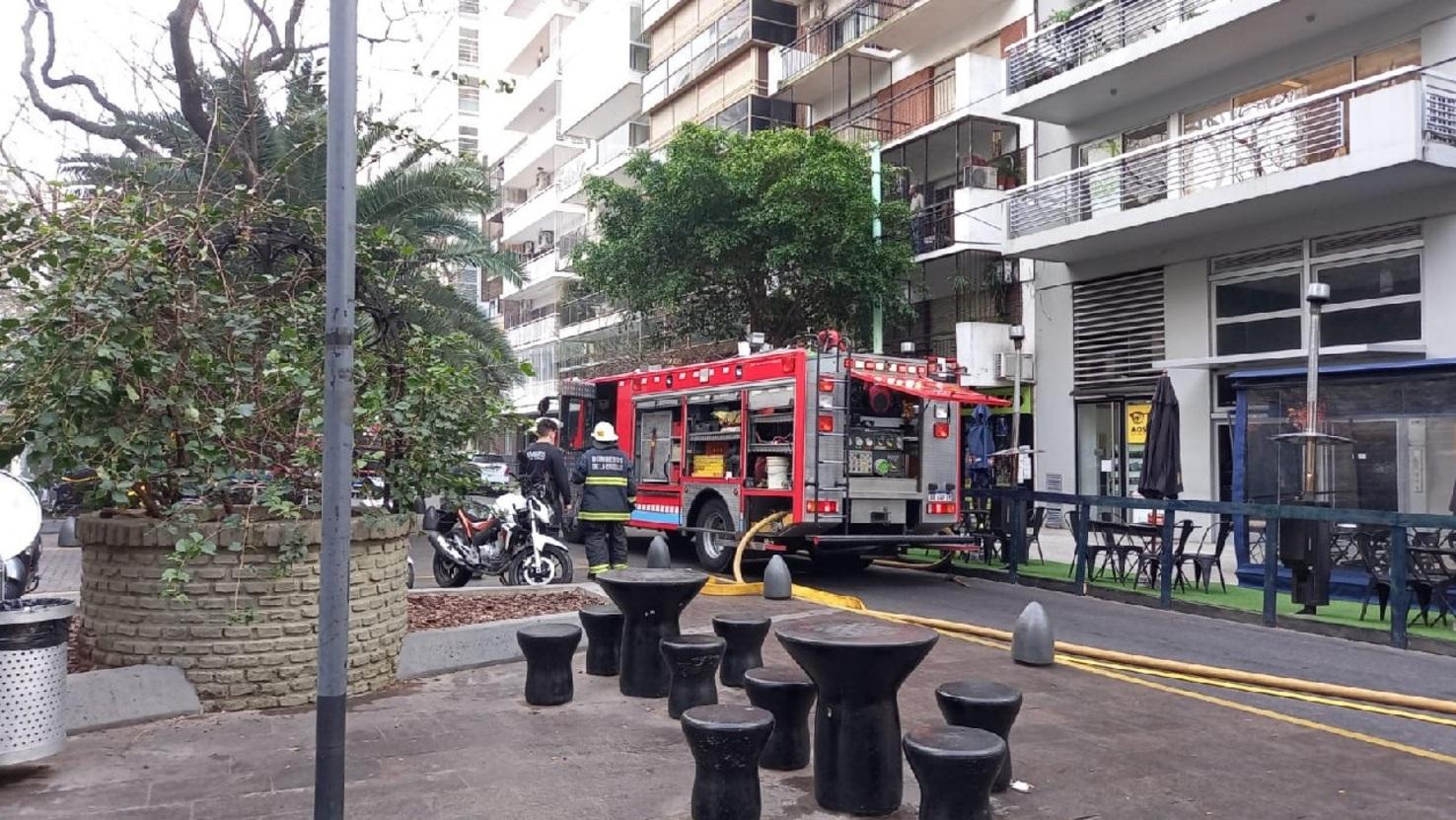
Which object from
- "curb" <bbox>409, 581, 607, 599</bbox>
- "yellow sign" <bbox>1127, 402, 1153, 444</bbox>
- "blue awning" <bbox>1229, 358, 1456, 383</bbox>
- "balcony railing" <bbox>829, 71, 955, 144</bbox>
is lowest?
"curb" <bbox>409, 581, 607, 599</bbox>

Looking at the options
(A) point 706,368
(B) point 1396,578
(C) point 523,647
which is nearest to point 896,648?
(C) point 523,647

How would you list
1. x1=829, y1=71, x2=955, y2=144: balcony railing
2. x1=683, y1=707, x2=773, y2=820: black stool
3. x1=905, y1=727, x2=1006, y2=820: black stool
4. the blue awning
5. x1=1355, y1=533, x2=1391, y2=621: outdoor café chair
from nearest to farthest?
x1=905, y1=727, x2=1006, y2=820: black stool < x1=683, y1=707, x2=773, y2=820: black stool < x1=1355, y1=533, x2=1391, y2=621: outdoor café chair < the blue awning < x1=829, y1=71, x2=955, y2=144: balcony railing

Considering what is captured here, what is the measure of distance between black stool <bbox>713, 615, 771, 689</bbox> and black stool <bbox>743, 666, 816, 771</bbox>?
136cm

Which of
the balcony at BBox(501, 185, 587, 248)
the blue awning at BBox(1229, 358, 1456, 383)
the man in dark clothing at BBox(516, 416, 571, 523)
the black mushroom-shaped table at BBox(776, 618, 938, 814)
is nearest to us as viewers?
the black mushroom-shaped table at BBox(776, 618, 938, 814)

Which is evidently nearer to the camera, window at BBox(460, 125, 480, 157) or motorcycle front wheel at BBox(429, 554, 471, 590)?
motorcycle front wheel at BBox(429, 554, 471, 590)

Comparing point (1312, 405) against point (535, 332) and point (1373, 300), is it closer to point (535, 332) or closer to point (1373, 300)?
point (1373, 300)

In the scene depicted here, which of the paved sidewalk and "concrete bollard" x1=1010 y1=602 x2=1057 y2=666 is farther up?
"concrete bollard" x1=1010 y1=602 x2=1057 y2=666

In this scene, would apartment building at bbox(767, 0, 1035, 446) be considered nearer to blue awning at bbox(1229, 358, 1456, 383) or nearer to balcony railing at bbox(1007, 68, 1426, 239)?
balcony railing at bbox(1007, 68, 1426, 239)

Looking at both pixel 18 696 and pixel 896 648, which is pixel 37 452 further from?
pixel 896 648

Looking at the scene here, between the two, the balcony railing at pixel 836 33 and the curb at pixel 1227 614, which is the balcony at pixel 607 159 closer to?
the balcony railing at pixel 836 33

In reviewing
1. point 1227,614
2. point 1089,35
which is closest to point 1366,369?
point 1227,614

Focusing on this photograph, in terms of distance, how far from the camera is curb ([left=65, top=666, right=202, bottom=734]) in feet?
19.2

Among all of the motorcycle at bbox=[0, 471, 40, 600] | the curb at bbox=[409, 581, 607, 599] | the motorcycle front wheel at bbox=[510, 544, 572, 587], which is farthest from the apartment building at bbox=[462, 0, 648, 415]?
the motorcycle at bbox=[0, 471, 40, 600]

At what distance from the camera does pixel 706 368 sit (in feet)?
48.2
